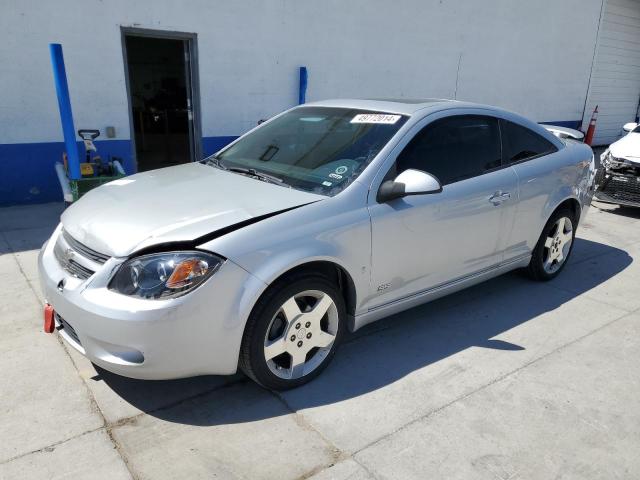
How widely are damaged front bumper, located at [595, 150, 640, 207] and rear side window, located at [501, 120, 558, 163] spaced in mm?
3261

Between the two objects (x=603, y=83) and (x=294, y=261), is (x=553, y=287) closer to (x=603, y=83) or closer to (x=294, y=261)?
(x=294, y=261)

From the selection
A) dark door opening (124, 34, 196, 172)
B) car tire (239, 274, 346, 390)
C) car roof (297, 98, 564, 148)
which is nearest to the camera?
car tire (239, 274, 346, 390)

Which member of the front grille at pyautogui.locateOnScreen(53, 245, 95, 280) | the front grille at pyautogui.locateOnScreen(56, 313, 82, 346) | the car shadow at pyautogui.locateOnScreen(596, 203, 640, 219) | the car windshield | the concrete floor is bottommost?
the concrete floor

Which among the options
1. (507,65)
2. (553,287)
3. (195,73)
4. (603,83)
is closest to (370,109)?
(553,287)

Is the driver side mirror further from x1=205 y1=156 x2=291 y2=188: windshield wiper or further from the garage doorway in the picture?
the garage doorway

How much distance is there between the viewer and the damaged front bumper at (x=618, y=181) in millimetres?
6832

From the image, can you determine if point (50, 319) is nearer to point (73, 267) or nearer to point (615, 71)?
point (73, 267)

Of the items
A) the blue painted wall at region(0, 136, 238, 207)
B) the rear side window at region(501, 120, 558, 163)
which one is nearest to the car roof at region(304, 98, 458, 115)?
the rear side window at region(501, 120, 558, 163)

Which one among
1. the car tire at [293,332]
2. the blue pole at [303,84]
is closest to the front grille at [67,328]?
the car tire at [293,332]

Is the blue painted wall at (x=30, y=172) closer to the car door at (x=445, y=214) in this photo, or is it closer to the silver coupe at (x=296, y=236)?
the silver coupe at (x=296, y=236)

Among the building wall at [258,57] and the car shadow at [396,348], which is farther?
the building wall at [258,57]

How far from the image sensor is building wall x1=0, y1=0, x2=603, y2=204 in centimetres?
632

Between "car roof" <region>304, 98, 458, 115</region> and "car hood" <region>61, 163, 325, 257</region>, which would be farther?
"car roof" <region>304, 98, 458, 115</region>

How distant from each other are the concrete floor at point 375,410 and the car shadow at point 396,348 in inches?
0.5
